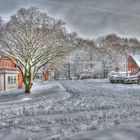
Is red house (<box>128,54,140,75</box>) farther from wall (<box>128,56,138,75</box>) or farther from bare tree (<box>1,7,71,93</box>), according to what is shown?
bare tree (<box>1,7,71,93</box>)

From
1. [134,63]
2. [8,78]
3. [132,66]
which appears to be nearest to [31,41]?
[8,78]

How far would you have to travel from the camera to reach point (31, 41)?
62.0 ft

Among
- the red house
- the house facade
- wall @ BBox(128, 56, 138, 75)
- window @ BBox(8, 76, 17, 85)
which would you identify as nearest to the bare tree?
the house facade

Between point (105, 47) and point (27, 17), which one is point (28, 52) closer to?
point (27, 17)

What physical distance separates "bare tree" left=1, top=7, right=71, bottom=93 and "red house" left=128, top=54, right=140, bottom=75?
3549 centimetres

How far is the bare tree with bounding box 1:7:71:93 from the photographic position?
1873 centimetres

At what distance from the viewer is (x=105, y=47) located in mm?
60062

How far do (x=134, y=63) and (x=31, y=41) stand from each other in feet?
130

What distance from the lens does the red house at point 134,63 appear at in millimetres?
50366

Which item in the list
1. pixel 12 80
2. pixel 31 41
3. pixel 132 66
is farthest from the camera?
pixel 132 66

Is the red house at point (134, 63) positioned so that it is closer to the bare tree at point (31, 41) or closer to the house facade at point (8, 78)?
the house facade at point (8, 78)

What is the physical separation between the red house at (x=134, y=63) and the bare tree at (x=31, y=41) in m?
35.5

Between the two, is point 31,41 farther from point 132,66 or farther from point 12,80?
point 132,66

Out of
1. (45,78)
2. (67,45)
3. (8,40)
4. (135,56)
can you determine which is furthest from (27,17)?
(45,78)
